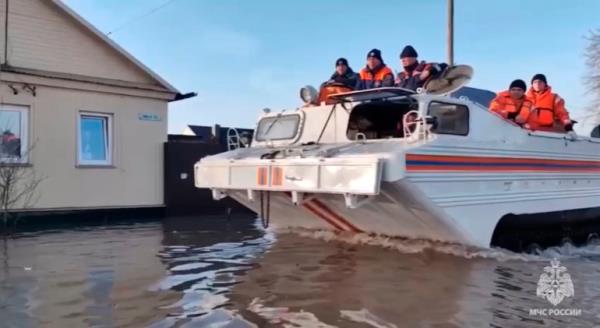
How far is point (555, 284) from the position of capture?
6.05m

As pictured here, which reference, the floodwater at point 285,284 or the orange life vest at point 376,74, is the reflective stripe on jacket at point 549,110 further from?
the orange life vest at point 376,74

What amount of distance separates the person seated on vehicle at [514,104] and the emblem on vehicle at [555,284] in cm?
199

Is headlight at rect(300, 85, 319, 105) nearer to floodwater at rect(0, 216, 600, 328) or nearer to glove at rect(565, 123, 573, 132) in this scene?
floodwater at rect(0, 216, 600, 328)

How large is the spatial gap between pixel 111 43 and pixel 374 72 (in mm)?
6175

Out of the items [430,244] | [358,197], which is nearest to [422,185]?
[358,197]

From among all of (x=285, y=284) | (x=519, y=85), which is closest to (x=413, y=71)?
(x=519, y=85)

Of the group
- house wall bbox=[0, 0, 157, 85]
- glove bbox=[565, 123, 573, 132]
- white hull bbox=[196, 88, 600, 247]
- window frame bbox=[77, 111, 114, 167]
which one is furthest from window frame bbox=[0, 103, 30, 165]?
glove bbox=[565, 123, 573, 132]

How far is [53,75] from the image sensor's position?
11164 millimetres

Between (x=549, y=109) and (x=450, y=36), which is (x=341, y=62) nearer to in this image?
(x=549, y=109)

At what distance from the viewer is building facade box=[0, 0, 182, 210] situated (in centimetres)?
1090

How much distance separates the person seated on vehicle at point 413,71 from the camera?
7.33 metres

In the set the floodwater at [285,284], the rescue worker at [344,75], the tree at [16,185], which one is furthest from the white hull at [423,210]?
the tree at [16,185]

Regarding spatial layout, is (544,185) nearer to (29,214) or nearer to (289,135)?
(289,135)

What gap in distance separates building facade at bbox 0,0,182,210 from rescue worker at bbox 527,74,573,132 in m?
7.50
